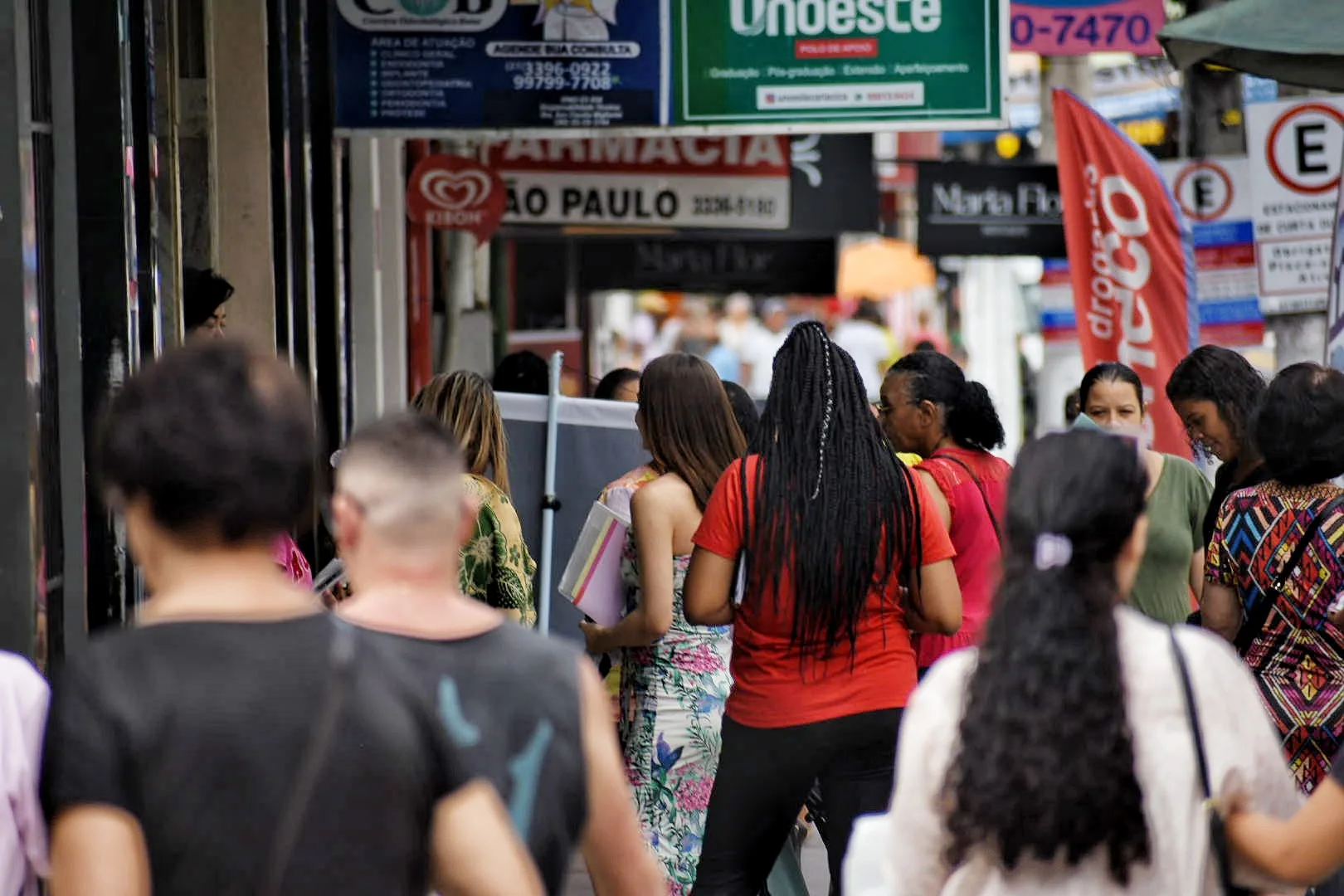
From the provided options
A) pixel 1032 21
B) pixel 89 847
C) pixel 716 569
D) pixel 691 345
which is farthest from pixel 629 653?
pixel 691 345

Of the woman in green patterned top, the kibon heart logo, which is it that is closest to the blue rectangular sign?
the kibon heart logo

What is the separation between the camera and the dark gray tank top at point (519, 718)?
2766mm

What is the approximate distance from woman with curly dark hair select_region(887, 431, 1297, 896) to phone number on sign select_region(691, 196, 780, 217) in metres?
9.85

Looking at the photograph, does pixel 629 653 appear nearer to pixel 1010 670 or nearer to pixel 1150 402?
pixel 1010 670

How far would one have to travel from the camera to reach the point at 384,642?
276 centimetres

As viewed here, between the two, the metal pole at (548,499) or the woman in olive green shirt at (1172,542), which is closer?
the woman in olive green shirt at (1172,542)

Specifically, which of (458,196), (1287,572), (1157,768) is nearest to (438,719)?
(1157,768)

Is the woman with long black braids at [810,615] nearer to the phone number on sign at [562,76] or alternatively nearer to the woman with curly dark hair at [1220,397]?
the woman with curly dark hair at [1220,397]

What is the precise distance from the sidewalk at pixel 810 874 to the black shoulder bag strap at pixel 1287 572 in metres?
2.53

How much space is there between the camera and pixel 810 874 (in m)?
7.97

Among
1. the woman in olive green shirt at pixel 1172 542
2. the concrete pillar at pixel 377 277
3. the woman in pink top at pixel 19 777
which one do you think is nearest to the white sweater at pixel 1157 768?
the woman in pink top at pixel 19 777

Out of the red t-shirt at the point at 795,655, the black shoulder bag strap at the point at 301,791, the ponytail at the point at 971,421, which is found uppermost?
the ponytail at the point at 971,421

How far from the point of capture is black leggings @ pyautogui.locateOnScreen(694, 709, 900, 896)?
200 inches

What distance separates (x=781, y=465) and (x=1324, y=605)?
1296mm
